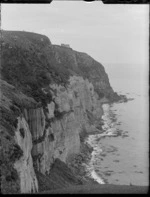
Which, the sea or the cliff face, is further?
the sea

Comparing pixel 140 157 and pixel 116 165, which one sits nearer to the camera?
pixel 116 165

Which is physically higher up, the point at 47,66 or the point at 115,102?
the point at 47,66

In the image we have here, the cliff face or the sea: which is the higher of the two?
the cliff face

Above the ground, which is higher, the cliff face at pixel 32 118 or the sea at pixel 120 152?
the cliff face at pixel 32 118

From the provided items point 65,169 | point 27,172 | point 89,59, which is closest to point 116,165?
point 65,169

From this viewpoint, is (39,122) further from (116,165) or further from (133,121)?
(133,121)

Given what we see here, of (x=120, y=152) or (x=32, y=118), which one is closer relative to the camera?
(x=32, y=118)

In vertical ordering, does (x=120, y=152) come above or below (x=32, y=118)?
below

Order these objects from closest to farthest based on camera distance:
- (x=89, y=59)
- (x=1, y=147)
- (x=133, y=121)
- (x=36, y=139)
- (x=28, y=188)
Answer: (x=1, y=147)
(x=28, y=188)
(x=36, y=139)
(x=133, y=121)
(x=89, y=59)

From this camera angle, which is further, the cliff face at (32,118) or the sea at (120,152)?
the sea at (120,152)

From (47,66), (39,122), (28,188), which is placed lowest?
(28,188)

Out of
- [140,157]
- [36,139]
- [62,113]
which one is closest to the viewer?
[36,139]
